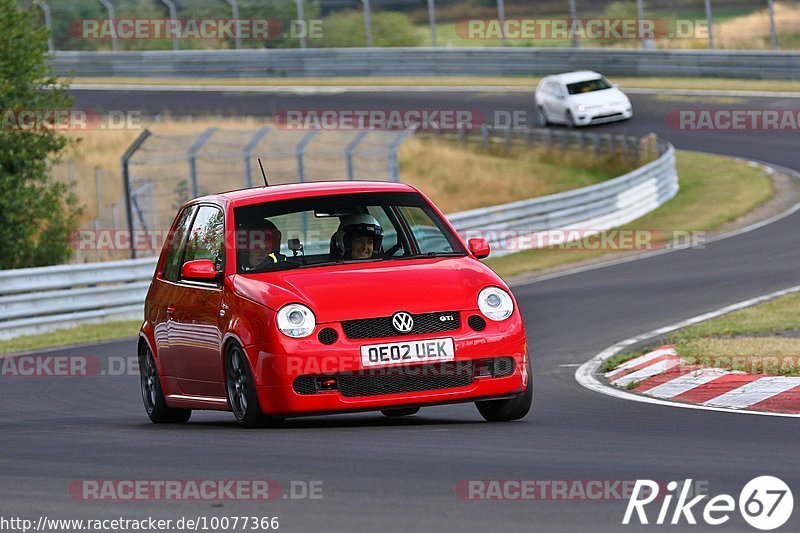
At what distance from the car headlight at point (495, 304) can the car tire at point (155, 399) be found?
263 cm

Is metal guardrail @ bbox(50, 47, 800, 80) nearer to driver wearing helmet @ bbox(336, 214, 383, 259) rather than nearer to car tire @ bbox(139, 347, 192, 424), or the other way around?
car tire @ bbox(139, 347, 192, 424)

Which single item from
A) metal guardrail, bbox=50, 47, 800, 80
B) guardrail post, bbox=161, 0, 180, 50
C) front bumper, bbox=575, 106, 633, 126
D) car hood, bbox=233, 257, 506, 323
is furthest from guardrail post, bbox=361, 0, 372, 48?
car hood, bbox=233, 257, 506, 323

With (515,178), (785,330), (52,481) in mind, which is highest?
(52,481)

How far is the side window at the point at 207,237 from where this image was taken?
9484 mm

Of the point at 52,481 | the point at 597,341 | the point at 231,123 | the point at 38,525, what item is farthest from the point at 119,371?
the point at 231,123

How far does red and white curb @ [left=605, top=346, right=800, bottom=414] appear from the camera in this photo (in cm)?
960

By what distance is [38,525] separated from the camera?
5961 mm

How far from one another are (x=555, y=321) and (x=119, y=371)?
479cm

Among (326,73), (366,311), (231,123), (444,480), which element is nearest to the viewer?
(444,480)

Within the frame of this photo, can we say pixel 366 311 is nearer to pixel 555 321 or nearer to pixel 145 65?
pixel 555 321

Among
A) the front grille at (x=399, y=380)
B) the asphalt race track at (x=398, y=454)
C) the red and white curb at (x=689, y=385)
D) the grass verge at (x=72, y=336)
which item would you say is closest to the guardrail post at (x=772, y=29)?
the grass verge at (x=72, y=336)

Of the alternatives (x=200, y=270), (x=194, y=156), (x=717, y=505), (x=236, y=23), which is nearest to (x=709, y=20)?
(x=236, y=23)

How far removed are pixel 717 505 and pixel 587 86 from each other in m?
35.8
